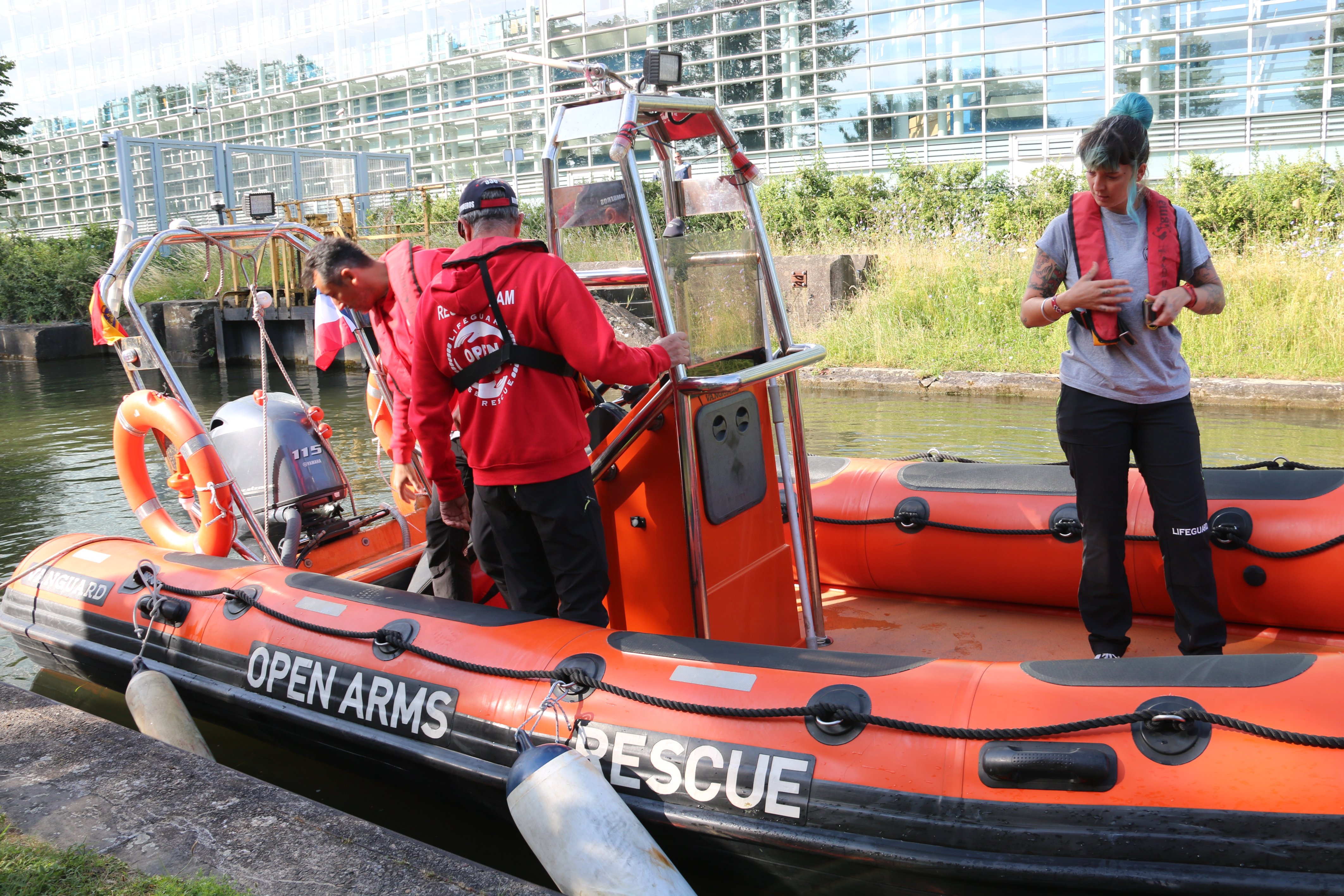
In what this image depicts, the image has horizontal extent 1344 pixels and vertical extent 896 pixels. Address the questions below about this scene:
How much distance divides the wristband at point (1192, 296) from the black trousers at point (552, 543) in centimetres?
149

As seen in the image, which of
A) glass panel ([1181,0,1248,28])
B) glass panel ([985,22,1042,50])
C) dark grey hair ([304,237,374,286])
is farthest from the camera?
glass panel ([985,22,1042,50])

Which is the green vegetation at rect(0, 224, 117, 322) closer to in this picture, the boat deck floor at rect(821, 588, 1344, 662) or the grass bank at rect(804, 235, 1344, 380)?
the grass bank at rect(804, 235, 1344, 380)

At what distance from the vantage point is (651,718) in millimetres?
2402

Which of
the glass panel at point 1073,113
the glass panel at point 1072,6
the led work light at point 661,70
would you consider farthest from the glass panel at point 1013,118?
the led work light at point 661,70

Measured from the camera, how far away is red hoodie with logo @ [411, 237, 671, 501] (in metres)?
2.49

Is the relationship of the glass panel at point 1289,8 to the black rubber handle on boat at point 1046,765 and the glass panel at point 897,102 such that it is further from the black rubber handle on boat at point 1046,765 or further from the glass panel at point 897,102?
the black rubber handle on boat at point 1046,765

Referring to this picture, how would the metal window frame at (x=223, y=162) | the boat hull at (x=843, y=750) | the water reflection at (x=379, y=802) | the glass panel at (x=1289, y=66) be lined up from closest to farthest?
the boat hull at (x=843, y=750) → the water reflection at (x=379, y=802) → the glass panel at (x=1289, y=66) → the metal window frame at (x=223, y=162)

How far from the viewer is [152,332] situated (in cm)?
397

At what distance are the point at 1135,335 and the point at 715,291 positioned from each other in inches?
43.1

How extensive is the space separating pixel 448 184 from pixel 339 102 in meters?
5.30

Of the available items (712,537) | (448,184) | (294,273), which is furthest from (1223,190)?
(448,184)

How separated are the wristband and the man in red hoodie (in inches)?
46.6

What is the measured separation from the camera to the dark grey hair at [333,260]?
3.23 metres

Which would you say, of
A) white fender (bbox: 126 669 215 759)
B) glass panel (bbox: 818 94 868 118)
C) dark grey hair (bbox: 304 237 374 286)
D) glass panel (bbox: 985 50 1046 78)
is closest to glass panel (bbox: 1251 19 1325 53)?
glass panel (bbox: 985 50 1046 78)
